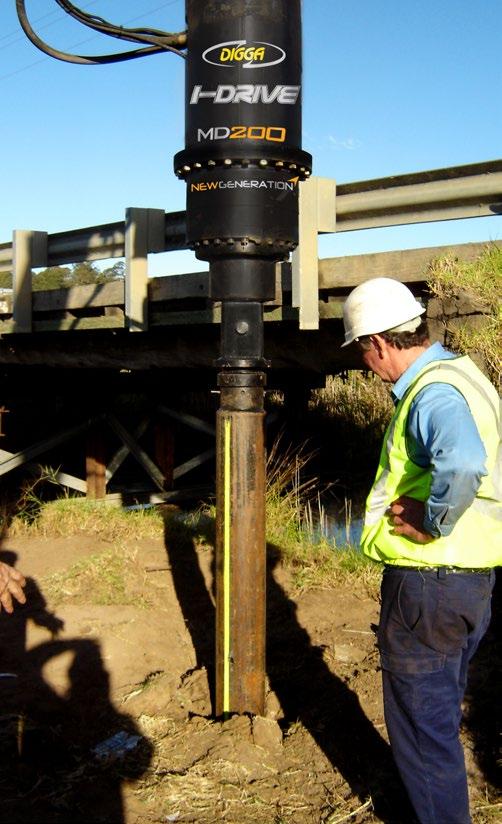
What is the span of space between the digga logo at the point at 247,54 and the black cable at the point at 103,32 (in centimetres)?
56

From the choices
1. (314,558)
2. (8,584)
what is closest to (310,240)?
(314,558)

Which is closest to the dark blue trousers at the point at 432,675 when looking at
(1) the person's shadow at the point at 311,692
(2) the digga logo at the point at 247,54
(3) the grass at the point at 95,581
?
(1) the person's shadow at the point at 311,692

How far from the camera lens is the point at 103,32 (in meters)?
5.42

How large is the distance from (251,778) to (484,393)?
2144 mm

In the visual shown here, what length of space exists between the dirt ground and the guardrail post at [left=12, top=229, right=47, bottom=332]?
10.3ft

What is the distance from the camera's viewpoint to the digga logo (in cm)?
439

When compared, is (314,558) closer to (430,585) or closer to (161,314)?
Answer: (161,314)

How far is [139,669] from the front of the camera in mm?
5629

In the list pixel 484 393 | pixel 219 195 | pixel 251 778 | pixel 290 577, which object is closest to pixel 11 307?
pixel 290 577

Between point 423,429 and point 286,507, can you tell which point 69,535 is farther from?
point 423,429

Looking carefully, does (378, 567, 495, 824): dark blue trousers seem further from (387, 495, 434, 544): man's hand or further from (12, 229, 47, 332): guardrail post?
(12, 229, 47, 332): guardrail post

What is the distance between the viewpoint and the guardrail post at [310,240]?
6.43m

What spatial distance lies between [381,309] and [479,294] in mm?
2160

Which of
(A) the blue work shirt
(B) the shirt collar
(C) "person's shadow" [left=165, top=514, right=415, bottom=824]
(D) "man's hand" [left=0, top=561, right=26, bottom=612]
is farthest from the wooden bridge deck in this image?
(D) "man's hand" [left=0, top=561, right=26, bottom=612]
